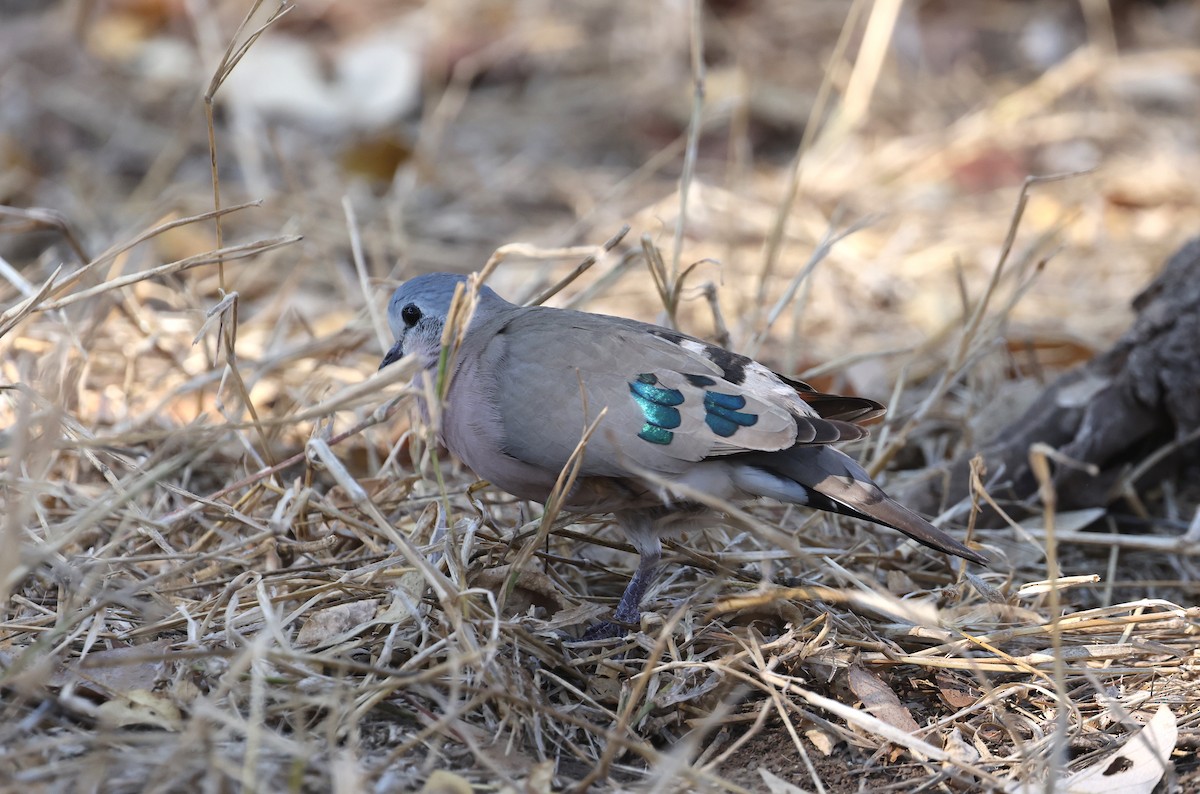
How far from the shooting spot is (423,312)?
2480 millimetres

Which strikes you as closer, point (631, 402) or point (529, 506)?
point (631, 402)

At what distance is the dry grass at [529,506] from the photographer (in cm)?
179

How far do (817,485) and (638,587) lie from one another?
1.35ft

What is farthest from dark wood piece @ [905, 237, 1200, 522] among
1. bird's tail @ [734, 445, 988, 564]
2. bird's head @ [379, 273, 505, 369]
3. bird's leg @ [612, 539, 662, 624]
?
bird's head @ [379, 273, 505, 369]

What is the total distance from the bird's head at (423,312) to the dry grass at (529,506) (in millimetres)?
183

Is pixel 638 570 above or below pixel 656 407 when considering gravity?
below

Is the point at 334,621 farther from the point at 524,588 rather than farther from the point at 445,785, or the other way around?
the point at 445,785

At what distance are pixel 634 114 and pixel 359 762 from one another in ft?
14.7

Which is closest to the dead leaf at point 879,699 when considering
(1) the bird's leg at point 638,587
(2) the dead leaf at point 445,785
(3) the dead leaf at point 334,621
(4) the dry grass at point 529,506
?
(4) the dry grass at point 529,506

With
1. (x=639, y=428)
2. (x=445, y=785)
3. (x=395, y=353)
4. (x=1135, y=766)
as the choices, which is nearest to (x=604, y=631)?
(x=639, y=428)

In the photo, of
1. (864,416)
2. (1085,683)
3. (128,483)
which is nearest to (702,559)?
(864,416)

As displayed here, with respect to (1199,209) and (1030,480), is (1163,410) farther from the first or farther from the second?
(1199,209)

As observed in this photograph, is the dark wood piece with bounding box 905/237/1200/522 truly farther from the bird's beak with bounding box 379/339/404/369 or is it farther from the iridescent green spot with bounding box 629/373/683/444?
the bird's beak with bounding box 379/339/404/369

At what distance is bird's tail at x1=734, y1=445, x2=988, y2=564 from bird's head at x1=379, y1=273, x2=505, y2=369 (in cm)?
73
